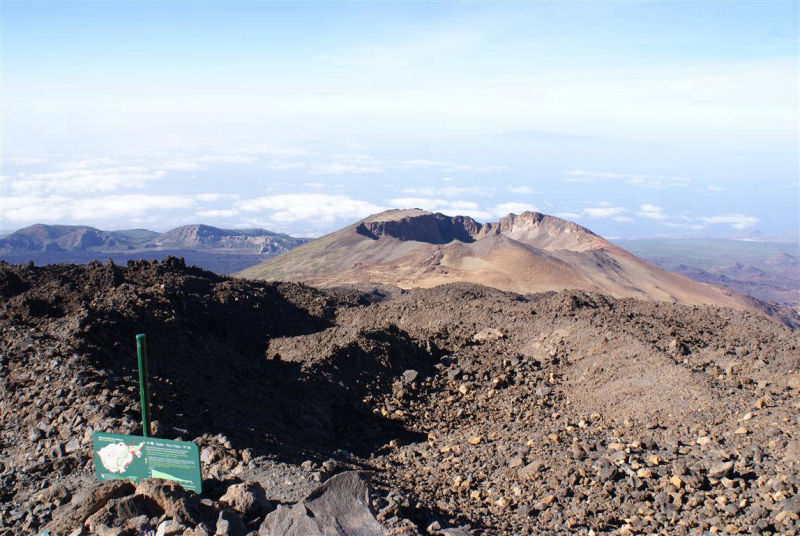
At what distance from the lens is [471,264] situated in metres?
39.2

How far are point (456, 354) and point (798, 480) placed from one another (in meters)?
7.47

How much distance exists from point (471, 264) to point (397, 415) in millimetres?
29302

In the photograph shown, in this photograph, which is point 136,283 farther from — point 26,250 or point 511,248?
point 26,250

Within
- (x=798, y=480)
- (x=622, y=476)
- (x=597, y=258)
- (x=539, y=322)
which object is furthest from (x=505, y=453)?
(x=597, y=258)

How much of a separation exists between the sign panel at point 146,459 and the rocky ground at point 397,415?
5.3 inches

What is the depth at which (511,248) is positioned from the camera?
40.8 metres

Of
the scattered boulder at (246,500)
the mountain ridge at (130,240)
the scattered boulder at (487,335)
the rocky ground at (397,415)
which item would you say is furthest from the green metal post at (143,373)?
the mountain ridge at (130,240)

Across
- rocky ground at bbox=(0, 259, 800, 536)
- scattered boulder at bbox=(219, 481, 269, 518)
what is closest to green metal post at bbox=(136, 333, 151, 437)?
rocky ground at bbox=(0, 259, 800, 536)

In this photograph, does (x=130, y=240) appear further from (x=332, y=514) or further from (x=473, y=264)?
(x=332, y=514)

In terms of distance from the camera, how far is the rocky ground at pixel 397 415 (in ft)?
18.6

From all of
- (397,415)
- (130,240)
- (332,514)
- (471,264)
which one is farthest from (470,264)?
(130,240)

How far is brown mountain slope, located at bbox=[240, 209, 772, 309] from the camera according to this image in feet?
121

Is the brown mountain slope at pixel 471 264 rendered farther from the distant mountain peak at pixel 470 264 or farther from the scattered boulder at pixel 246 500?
the scattered boulder at pixel 246 500

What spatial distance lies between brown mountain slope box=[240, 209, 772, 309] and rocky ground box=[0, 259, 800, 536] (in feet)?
67.9
